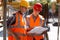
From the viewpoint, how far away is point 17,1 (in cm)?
147

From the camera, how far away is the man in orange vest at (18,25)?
154 centimetres

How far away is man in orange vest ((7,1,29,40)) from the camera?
154cm

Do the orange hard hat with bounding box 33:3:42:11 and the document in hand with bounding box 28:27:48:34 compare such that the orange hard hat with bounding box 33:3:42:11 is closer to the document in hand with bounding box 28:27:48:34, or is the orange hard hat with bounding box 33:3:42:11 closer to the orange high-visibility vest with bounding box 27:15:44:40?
the orange high-visibility vest with bounding box 27:15:44:40

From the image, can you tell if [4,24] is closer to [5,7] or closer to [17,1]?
[5,7]

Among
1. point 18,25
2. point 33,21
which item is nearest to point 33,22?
point 33,21

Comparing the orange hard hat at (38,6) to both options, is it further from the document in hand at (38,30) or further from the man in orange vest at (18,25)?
the document in hand at (38,30)

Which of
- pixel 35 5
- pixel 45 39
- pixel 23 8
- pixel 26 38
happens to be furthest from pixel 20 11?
pixel 45 39

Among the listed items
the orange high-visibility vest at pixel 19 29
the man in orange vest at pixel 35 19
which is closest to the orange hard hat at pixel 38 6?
the man in orange vest at pixel 35 19

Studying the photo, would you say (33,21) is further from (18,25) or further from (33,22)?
(18,25)

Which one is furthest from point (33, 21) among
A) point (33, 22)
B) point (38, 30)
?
point (38, 30)

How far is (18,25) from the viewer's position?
1.57 meters

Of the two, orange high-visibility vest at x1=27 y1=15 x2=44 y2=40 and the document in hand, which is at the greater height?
orange high-visibility vest at x1=27 y1=15 x2=44 y2=40

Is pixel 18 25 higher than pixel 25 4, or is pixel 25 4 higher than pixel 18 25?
pixel 25 4

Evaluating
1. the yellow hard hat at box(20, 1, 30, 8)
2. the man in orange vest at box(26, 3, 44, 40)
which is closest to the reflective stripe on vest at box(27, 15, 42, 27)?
the man in orange vest at box(26, 3, 44, 40)
